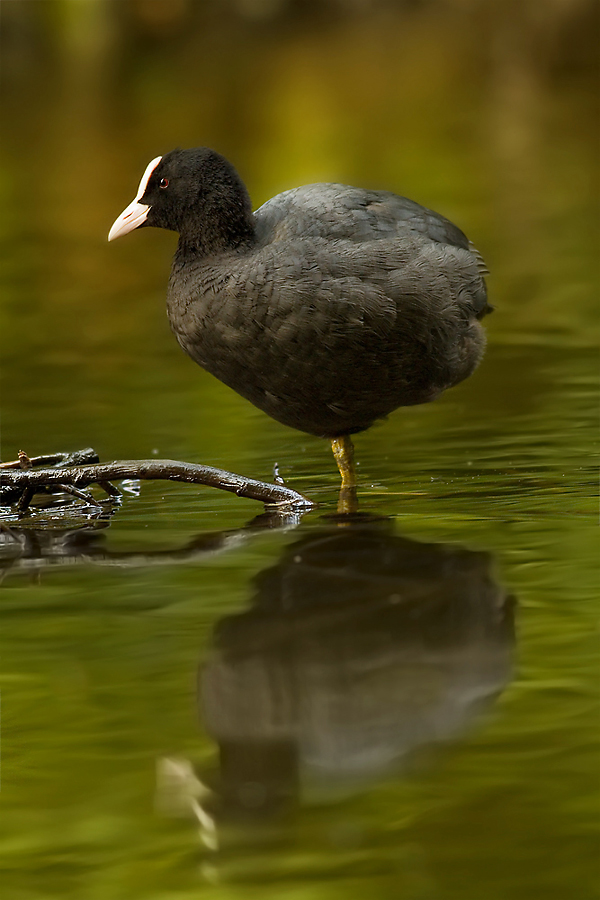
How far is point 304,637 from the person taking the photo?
12.3ft

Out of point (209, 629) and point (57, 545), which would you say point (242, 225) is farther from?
point (209, 629)

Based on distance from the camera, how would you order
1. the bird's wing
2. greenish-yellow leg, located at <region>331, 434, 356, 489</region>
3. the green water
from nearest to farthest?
the green water < the bird's wing < greenish-yellow leg, located at <region>331, 434, 356, 489</region>

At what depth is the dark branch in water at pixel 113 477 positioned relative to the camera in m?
4.91

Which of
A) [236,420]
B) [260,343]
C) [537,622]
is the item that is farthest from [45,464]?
[537,622]

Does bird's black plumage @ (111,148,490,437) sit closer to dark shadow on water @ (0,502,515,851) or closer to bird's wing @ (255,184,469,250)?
bird's wing @ (255,184,469,250)

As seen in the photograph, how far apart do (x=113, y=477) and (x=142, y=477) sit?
98 millimetres

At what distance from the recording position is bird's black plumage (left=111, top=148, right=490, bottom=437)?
4859 millimetres

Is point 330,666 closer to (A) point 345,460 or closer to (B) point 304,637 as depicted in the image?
(B) point 304,637

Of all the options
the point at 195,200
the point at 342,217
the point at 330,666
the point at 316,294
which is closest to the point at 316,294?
the point at 316,294

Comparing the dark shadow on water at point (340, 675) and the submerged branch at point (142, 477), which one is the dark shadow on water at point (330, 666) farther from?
the submerged branch at point (142, 477)

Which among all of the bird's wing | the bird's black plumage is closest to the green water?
the bird's black plumage

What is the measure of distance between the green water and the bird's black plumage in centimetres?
39

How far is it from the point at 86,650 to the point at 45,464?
1.64 m

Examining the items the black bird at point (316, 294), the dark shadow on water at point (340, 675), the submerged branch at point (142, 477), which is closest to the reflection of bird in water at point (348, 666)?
the dark shadow on water at point (340, 675)
